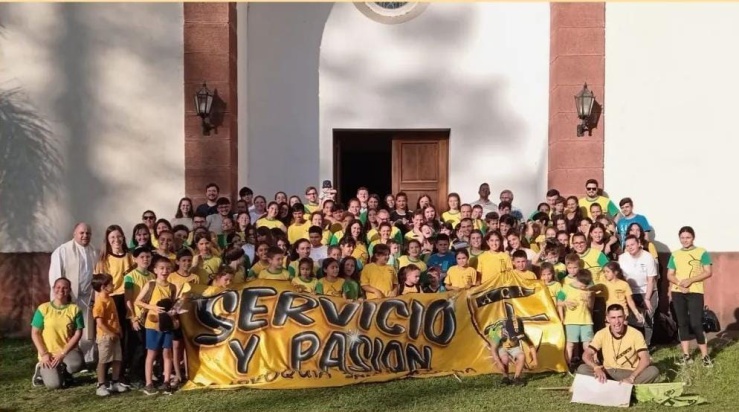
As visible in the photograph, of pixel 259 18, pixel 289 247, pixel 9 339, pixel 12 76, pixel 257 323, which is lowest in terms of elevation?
pixel 9 339

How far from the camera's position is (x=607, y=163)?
1264 cm

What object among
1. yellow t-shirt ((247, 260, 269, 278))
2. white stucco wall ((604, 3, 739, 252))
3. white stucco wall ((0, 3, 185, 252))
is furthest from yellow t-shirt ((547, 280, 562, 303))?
white stucco wall ((0, 3, 185, 252))

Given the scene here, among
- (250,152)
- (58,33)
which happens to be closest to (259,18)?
(250,152)

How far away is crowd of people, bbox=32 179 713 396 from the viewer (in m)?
8.60

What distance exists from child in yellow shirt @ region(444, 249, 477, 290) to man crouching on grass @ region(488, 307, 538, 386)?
2.78 feet

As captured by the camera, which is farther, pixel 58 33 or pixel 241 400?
pixel 58 33

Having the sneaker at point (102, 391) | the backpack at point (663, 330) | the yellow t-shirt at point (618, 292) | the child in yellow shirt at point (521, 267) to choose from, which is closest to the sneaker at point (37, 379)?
the sneaker at point (102, 391)

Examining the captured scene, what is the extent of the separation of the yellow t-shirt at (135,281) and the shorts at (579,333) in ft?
15.6

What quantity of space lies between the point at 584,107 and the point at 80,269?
768 centimetres

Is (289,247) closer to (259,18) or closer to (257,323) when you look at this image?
(257,323)

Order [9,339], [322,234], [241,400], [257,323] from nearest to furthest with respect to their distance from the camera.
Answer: [241,400]
[257,323]
[322,234]
[9,339]

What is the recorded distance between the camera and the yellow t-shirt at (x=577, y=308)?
9219mm

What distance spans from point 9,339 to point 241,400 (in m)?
5.41

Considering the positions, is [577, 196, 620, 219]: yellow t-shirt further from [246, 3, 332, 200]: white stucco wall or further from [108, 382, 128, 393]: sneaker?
[108, 382, 128, 393]: sneaker
